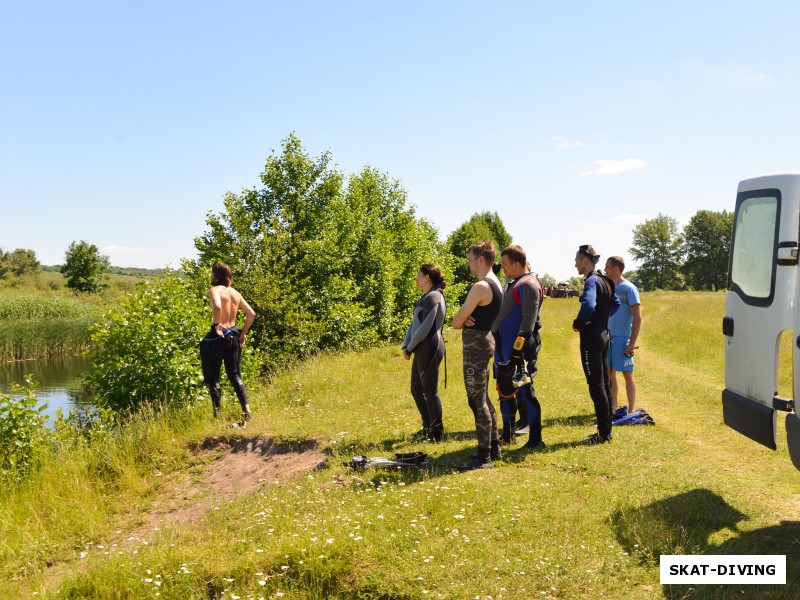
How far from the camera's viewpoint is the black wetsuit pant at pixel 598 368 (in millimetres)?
7488

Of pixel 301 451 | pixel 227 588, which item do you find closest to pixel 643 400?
pixel 301 451

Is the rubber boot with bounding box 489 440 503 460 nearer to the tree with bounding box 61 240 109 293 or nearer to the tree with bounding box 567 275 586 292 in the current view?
the tree with bounding box 567 275 586 292

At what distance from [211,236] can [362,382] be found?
11105 mm

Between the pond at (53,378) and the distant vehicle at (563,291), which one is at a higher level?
the distant vehicle at (563,291)

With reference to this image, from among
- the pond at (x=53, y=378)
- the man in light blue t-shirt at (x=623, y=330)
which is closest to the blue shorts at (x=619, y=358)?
the man in light blue t-shirt at (x=623, y=330)

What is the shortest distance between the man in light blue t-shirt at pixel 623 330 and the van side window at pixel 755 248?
9.67 feet

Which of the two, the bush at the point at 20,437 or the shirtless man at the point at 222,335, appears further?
the bush at the point at 20,437

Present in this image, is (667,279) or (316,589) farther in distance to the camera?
(667,279)

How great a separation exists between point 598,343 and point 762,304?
8.19 ft

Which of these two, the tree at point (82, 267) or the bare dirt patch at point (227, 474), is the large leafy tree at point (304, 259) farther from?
the tree at point (82, 267)

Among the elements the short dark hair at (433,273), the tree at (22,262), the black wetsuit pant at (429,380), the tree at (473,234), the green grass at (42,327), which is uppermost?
the tree at (473,234)

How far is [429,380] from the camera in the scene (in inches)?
306

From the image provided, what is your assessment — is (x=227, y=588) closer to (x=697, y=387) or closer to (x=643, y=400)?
(x=643, y=400)

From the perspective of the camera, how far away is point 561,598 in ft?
13.7
